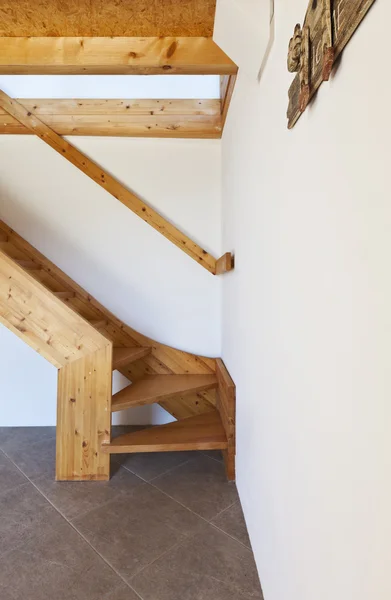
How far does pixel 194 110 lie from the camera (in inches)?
110

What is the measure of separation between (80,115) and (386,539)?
3276 mm

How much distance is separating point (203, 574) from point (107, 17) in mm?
2620

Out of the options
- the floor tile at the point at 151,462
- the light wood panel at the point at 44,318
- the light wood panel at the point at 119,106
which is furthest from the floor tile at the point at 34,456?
the light wood panel at the point at 119,106

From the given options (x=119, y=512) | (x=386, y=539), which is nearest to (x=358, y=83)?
(x=386, y=539)

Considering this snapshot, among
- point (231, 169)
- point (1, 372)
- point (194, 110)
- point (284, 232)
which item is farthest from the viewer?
point (1, 372)

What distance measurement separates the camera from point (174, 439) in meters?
2.16

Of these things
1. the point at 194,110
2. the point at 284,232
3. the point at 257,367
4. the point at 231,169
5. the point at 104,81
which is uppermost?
the point at 104,81

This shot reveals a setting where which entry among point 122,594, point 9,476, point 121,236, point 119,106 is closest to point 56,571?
point 122,594

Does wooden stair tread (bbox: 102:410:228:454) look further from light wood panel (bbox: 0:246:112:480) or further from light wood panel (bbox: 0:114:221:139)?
light wood panel (bbox: 0:114:221:139)

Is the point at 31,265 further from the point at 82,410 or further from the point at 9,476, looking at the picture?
the point at 9,476

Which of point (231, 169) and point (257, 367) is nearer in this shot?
point (257, 367)

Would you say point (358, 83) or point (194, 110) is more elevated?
point (194, 110)

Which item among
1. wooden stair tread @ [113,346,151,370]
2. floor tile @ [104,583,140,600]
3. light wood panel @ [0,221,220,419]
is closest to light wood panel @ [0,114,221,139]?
light wood panel @ [0,221,220,419]

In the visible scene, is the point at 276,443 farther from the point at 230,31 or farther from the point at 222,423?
the point at 230,31
